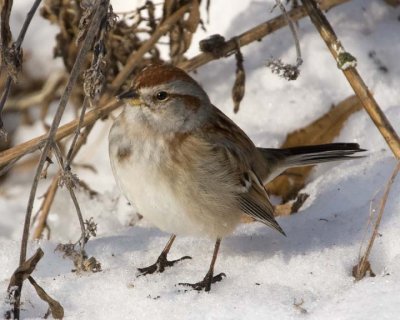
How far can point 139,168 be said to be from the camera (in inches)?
144

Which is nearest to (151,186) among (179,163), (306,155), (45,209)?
(179,163)

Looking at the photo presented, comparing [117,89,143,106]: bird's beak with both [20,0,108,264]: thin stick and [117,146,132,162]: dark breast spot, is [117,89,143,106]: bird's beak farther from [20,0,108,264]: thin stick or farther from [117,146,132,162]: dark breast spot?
[20,0,108,264]: thin stick

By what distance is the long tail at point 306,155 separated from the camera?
14.5ft

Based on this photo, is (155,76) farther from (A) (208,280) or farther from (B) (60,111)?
(A) (208,280)

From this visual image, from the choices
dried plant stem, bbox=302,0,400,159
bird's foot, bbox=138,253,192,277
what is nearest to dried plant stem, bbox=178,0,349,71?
dried plant stem, bbox=302,0,400,159

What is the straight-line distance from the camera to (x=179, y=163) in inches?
145

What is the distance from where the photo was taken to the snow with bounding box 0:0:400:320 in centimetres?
336

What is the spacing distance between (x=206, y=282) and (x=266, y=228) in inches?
32.9

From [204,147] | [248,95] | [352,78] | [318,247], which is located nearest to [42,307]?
[204,147]

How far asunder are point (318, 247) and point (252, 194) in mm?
397

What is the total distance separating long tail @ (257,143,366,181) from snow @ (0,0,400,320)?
8.2 inches

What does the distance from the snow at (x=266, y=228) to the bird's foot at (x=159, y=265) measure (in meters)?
0.04

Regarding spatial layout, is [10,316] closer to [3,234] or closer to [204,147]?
[204,147]

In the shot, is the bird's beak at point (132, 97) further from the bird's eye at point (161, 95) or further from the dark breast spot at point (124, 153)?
the dark breast spot at point (124, 153)
